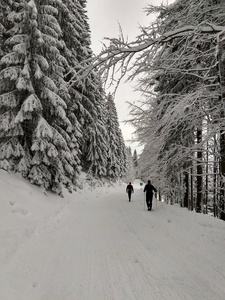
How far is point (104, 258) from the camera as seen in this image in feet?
15.2

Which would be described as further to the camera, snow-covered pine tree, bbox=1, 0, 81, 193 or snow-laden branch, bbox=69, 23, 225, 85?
snow-covered pine tree, bbox=1, 0, 81, 193

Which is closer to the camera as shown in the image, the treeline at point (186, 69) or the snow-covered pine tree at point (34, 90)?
the treeline at point (186, 69)

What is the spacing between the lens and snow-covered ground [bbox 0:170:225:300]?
10.8ft

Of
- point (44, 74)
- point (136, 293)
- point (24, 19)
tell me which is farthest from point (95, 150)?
point (136, 293)

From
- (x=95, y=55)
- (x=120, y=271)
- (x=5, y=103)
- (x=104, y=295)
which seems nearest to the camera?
(x=104, y=295)

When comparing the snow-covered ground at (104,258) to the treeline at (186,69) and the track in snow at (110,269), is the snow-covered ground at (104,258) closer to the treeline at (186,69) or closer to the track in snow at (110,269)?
the track in snow at (110,269)

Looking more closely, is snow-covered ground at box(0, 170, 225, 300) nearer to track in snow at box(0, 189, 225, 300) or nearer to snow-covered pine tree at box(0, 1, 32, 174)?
track in snow at box(0, 189, 225, 300)

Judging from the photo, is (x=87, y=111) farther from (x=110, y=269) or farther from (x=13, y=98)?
(x=110, y=269)

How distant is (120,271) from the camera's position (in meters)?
3.98

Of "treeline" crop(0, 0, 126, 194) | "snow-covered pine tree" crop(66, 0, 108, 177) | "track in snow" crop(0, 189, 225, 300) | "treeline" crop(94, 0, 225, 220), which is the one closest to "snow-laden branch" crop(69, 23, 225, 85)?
"treeline" crop(94, 0, 225, 220)

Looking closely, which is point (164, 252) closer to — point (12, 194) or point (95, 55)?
point (95, 55)

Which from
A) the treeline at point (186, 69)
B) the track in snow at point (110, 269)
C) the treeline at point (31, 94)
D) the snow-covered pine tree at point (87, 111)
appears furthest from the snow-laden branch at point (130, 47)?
the snow-covered pine tree at point (87, 111)

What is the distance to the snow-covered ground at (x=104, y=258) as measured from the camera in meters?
3.29

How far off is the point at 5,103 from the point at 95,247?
330 inches
